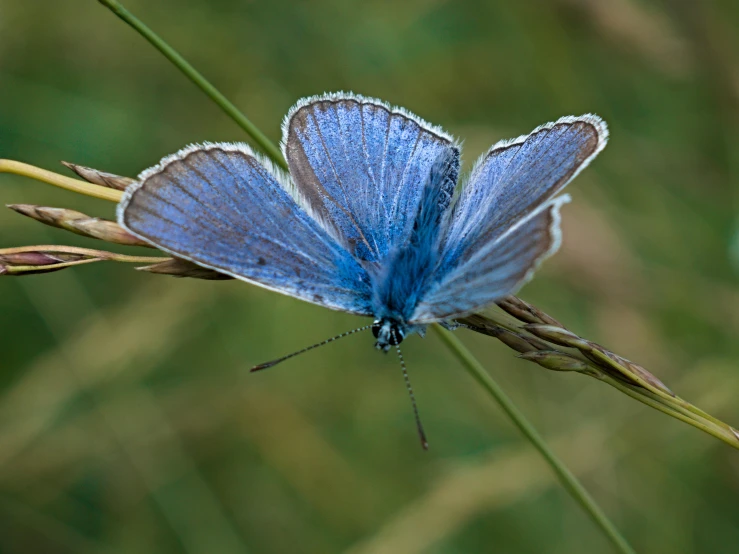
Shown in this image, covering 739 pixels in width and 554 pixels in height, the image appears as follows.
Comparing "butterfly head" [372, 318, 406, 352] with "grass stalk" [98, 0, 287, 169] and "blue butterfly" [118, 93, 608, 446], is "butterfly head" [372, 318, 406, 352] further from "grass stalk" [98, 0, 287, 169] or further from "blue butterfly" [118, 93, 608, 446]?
"grass stalk" [98, 0, 287, 169]

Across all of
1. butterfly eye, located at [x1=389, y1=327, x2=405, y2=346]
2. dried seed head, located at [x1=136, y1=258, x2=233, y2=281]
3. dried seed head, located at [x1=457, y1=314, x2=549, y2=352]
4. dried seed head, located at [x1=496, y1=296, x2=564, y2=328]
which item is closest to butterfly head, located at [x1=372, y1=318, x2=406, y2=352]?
butterfly eye, located at [x1=389, y1=327, x2=405, y2=346]

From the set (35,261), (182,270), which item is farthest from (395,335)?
(35,261)

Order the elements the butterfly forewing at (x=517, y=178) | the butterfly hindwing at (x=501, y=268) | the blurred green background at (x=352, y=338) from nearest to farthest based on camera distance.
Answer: the butterfly hindwing at (x=501, y=268) < the butterfly forewing at (x=517, y=178) < the blurred green background at (x=352, y=338)

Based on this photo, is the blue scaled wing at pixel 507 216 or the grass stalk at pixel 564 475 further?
the grass stalk at pixel 564 475

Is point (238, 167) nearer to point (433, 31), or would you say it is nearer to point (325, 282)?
point (325, 282)

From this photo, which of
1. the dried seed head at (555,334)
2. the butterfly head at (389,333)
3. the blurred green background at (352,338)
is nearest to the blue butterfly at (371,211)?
the butterfly head at (389,333)

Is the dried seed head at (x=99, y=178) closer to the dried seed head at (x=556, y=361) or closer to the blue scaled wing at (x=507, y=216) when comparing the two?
the blue scaled wing at (x=507, y=216)
